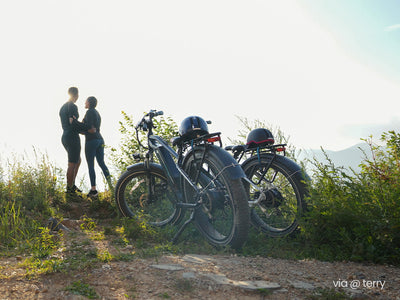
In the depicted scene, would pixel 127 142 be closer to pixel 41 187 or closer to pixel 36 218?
pixel 41 187

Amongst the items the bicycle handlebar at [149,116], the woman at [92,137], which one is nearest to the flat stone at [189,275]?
the bicycle handlebar at [149,116]

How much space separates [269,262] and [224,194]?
1011mm

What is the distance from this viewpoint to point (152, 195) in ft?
A: 19.1

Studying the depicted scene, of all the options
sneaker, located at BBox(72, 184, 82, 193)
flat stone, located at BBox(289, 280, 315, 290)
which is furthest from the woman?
flat stone, located at BBox(289, 280, 315, 290)

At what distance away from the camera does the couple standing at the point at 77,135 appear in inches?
319

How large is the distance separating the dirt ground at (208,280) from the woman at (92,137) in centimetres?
416

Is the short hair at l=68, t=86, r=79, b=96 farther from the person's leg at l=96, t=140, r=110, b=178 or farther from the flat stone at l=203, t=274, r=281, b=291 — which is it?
the flat stone at l=203, t=274, r=281, b=291

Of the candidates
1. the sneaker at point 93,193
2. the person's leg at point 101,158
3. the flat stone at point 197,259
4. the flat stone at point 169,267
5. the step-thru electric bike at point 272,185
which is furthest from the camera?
the person's leg at point 101,158

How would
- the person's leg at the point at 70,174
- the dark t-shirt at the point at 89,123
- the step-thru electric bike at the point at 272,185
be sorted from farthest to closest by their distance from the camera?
1. the person's leg at the point at 70,174
2. the dark t-shirt at the point at 89,123
3. the step-thru electric bike at the point at 272,185

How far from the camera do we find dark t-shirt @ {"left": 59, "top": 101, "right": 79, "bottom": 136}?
814 centimetres

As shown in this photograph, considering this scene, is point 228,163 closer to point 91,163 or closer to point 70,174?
point 91,163

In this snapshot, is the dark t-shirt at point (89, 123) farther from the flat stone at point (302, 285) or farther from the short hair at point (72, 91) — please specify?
the flat stone at point (302, 285)

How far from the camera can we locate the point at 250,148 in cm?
543

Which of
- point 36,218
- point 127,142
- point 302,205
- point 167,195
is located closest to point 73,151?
point 127,142
